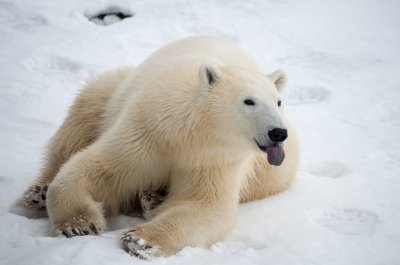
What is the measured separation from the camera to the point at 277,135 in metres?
3.62

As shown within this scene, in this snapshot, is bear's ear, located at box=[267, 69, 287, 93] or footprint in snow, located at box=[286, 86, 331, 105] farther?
footprint in snow, located at box=[286, 86, 331, 105]

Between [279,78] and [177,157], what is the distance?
104cm

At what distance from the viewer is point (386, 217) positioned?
4410mm

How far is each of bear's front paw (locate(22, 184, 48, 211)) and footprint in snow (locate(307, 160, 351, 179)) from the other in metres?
2.61

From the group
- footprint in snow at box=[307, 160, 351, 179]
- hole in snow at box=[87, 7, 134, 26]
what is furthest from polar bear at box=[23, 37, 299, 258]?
hole in snow at box=[87, 7, 134, 26]

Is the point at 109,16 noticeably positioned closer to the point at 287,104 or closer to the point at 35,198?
the point at 287,104

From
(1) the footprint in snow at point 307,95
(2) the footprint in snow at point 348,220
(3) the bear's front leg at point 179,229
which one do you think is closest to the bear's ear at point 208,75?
(3) the bear's front leg at point 179,229

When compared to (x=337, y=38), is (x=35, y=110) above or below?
below

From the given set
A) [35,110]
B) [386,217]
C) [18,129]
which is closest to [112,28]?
[35,110]

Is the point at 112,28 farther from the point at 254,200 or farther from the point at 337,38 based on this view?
the point at 254,200

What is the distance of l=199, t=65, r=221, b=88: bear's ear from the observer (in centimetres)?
396

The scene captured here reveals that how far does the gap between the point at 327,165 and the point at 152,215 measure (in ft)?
7.39

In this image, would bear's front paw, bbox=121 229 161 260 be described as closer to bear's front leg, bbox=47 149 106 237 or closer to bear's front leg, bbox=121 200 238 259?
bear's front leg, bbox=121 200 238 259

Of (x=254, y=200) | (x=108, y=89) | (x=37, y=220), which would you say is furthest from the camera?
(x=108, y=89)
